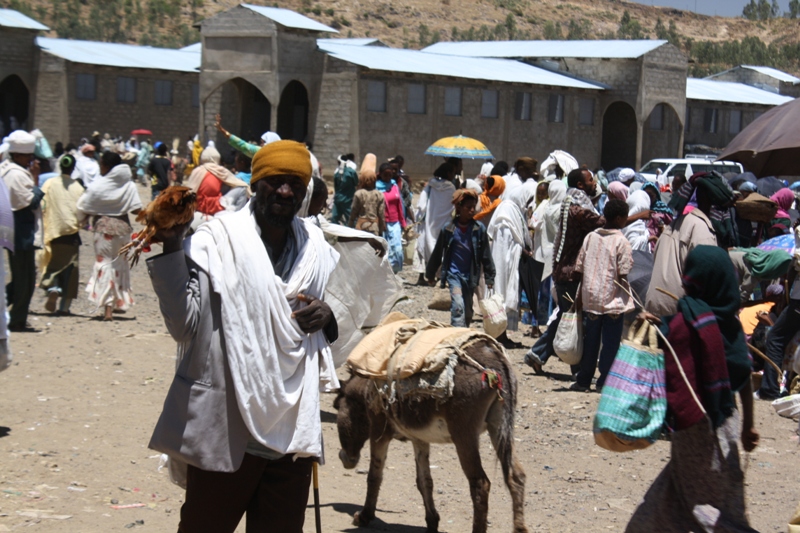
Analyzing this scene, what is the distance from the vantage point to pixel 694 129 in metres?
40.5

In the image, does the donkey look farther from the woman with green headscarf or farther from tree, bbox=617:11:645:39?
tree, bbox=617:11:645:39

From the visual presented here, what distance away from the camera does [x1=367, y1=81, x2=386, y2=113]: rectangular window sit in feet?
99.5

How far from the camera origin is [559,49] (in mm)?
38969

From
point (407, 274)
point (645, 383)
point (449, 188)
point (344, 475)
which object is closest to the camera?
point (645, 383)

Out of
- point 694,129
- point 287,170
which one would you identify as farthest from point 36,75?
point 287,170

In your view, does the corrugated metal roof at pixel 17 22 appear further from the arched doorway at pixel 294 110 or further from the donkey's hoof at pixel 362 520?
the donkey's hoof at pixel 362 520

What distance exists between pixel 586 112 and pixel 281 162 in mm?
33144

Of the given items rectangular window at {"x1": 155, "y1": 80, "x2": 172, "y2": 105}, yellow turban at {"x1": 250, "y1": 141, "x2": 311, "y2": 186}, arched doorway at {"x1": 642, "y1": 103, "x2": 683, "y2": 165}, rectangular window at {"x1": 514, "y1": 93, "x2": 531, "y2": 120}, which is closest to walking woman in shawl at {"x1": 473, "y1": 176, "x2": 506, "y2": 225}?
yellow turban at {"x1": 250, "y1": 141, "x2": 311, "y2": 186}

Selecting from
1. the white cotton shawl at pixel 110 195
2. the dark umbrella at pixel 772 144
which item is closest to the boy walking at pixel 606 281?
the dark umbrella at pixel 772 144

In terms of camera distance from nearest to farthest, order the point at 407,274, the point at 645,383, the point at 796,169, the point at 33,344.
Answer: the point at 645,383 → the point at 796,169 → the point at 33,344 → the point at 407,274

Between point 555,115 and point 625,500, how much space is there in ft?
97.6

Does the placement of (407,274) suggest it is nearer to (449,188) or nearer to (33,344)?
(449,188)

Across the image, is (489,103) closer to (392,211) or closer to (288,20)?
(288,20)

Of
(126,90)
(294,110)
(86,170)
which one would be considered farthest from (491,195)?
(126,90)
